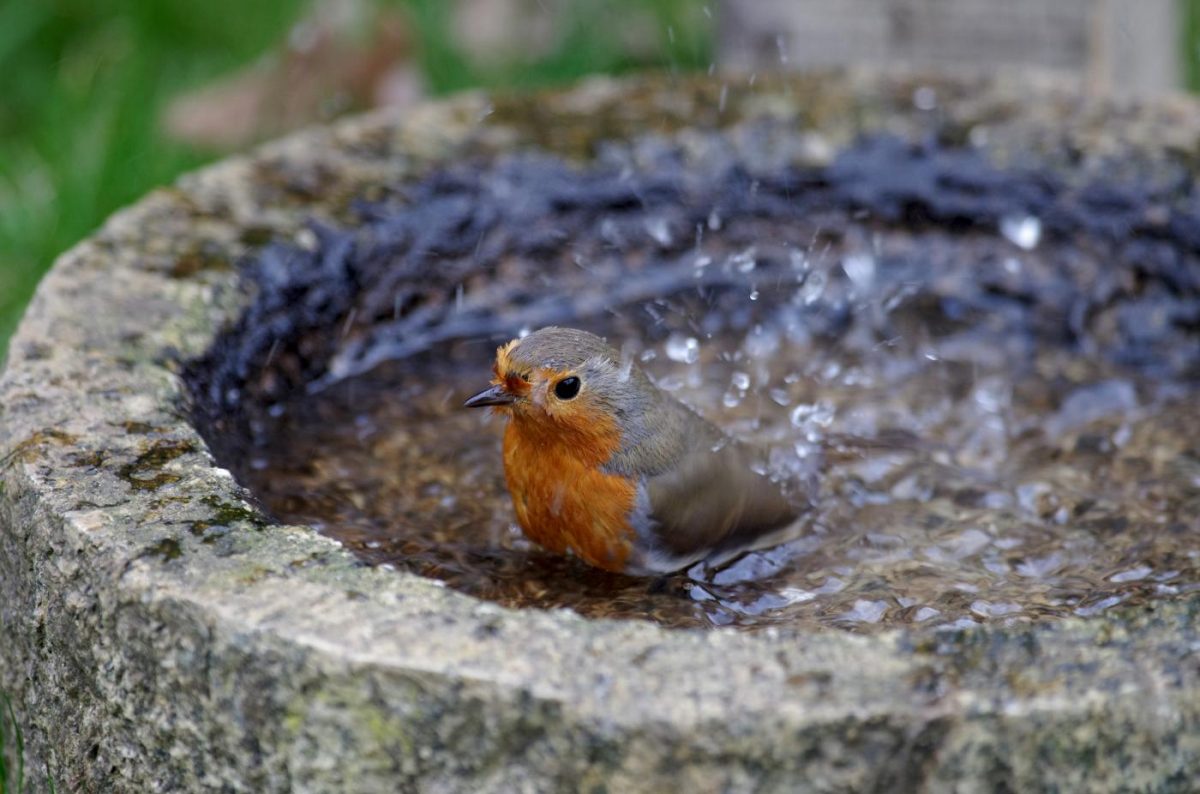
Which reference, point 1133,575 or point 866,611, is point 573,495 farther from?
point 1133,575

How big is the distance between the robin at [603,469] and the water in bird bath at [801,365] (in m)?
0.08

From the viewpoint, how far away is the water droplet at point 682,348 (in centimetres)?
383

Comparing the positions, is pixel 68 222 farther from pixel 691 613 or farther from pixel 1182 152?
pixel 1182 152

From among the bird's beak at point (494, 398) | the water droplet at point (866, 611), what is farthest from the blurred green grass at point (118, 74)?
the water droplet at point (866, 611)

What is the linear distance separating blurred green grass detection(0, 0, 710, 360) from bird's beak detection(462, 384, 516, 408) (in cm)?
225

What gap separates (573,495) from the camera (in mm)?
2844

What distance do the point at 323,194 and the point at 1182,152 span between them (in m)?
2.21

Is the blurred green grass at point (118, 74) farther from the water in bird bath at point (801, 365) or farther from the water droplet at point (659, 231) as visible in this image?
the water droplet at point (659, 231)

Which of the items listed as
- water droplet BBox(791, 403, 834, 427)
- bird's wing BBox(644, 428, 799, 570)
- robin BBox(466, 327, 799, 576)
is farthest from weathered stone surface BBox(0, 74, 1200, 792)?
water droplet BBox(791, 403, 834, 427)

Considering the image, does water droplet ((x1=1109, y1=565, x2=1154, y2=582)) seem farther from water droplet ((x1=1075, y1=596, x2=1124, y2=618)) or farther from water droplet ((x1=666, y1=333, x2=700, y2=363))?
water droplet ((x1=666, y1=333, x2=700, y2=363))

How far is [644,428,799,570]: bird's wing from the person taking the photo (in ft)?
9.36

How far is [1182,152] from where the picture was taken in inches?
154

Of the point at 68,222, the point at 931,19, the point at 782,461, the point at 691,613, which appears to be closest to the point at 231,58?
the point at 68,222

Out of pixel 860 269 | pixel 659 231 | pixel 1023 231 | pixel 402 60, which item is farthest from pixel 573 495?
pixel 402 60
